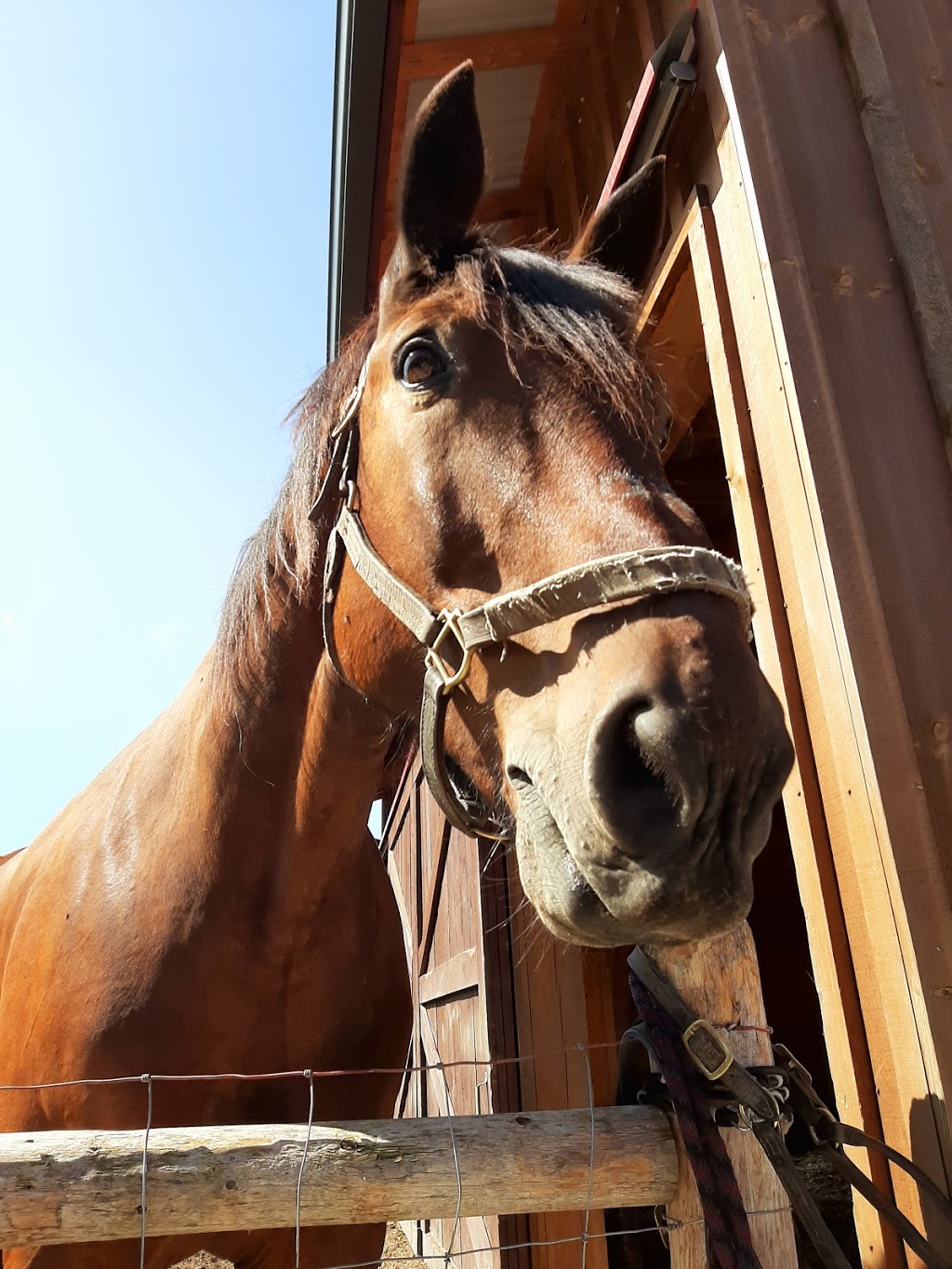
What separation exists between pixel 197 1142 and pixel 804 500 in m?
1.52

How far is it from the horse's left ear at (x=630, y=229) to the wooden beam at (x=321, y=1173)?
1735 millimetres

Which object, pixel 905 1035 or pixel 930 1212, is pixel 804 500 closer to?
pixel 905 1035

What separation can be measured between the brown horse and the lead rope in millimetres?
376

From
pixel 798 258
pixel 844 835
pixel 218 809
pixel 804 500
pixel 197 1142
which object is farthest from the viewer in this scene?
pixel 218 809

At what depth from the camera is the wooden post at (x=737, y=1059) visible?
Answer: 1.33 metres

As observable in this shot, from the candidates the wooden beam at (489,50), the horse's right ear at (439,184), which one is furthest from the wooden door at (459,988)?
the wooden beam at (489,50)

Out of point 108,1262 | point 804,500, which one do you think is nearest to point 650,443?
point 804,500

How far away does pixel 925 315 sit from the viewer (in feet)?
6.03

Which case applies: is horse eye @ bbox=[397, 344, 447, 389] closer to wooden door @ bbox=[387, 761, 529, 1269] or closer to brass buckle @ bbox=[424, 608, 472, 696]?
brass buckle @ bbox=[424, 608, 472, 696]

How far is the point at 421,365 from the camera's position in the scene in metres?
1.54

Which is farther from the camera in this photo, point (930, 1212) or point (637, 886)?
point (930, 1212)

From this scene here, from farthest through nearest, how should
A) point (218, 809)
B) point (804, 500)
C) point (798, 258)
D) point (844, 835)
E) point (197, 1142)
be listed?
point (218, 809), point (798, 258), point (804, 500), point (844, 835), point (197, 1142)

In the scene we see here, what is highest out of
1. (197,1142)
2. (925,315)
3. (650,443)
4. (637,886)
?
(925,315)

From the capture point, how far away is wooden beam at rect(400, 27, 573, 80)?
121 inches
